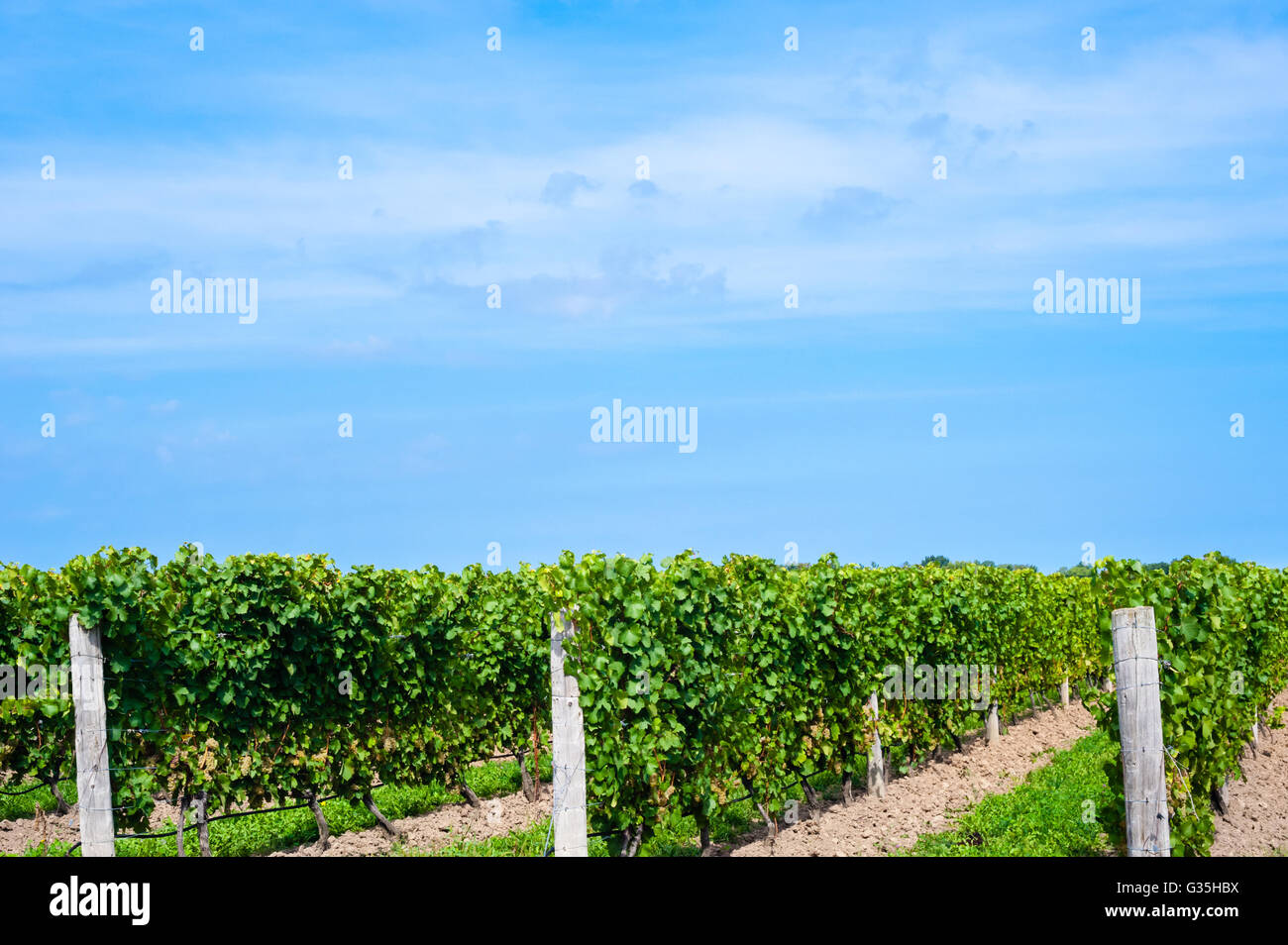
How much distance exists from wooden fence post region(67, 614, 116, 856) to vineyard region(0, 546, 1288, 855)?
58 cm

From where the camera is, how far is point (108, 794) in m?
8.05

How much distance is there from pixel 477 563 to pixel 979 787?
6.42 metres

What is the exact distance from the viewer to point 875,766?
12227mm

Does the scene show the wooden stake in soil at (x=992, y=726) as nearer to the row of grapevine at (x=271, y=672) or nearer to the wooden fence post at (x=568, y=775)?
the row of grapevine at (x=271, y=672)

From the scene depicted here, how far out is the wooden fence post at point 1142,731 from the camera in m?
7.50

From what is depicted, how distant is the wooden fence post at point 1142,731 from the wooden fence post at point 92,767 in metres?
7.21

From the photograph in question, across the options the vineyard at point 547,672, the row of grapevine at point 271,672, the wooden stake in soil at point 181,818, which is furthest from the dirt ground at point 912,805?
the wooden stake in soil at point 181,818

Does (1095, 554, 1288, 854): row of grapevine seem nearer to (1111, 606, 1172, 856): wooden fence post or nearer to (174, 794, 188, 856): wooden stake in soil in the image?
(1111, 606, 1172, 856): wooden fence post

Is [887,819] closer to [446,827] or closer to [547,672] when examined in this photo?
[547,672]

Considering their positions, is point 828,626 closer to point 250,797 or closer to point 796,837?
point 796,837
